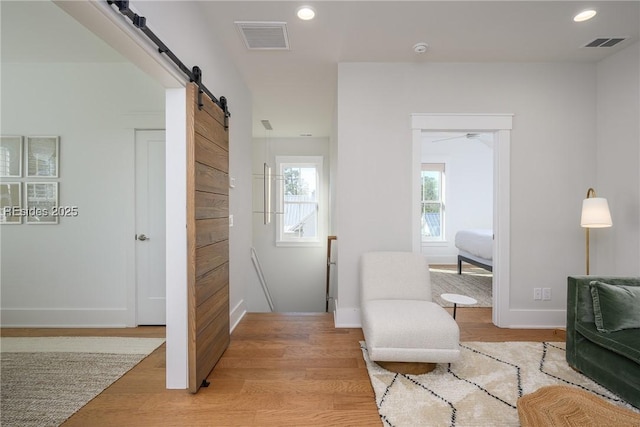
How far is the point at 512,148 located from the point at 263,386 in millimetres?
3321

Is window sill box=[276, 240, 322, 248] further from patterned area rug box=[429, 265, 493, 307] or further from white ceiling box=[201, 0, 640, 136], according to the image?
white ceiling box=[201, 0, 640, 136]

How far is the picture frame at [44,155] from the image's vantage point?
3.12 meters

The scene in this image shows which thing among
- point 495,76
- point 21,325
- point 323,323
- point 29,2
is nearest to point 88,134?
point 29,2

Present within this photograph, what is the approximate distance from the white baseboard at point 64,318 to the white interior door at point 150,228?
344 millimetres

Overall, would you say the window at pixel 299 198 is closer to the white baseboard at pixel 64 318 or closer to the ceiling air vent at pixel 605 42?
the white baseboard at pixel 64 318

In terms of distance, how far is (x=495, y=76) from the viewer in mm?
3188

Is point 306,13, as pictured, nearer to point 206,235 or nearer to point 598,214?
point 206,235

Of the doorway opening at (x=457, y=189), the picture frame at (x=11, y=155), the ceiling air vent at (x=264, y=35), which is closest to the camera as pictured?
the ceiling air vent at (x=264, y=35)

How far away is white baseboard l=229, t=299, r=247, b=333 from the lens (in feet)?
10.2

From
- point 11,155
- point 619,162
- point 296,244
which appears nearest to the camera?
point 619,162

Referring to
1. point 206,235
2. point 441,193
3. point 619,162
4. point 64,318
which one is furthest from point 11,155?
point 441,193

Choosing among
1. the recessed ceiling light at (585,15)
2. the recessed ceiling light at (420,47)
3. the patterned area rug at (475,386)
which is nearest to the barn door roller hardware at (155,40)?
the recessed ceiling light at (420,47)

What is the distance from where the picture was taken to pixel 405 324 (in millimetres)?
2160

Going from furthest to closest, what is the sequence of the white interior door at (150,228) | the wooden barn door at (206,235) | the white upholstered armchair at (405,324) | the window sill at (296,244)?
the window sill at (296,244) < the white interior door at (150,228) < the white upholstered armchair at (405,324) < the wooden barn door at (206,235)
